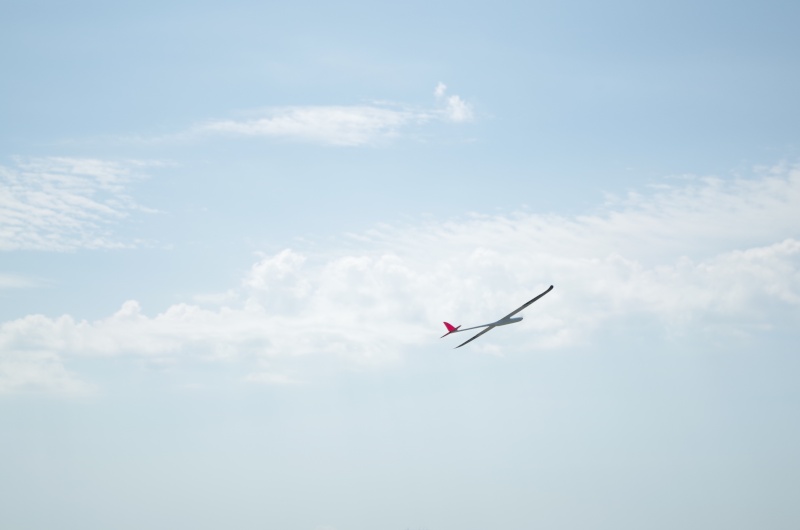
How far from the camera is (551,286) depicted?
197 meters
